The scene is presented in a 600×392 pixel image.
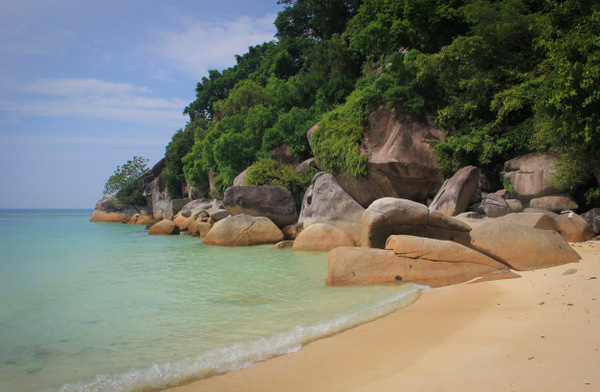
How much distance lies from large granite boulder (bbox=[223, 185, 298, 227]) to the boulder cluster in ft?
0.14

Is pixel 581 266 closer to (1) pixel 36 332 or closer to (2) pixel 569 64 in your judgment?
(2) pixel 569 64

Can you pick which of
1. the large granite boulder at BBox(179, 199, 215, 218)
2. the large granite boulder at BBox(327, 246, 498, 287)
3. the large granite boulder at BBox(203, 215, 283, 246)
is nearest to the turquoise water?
the large granite boulder at BBox(327, 246, 498, 287)

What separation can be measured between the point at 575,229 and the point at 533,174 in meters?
2.73

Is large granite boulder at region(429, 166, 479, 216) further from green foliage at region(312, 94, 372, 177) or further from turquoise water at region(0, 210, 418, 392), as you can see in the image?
turquoise water at region(0, 210, 418, 392)

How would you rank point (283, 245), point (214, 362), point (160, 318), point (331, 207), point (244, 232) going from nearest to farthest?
point (214, 362)
point (160, 318)
point (283, 245)
point (244, 232)
point (331, 207)

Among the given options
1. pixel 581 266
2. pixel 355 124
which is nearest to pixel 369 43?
pixel 355 124

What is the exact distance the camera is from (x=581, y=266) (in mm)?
6703

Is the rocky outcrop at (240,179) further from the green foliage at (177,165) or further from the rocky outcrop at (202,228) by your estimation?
the green foliage at (177,165)

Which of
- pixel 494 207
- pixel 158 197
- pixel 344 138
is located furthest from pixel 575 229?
pixel 158 197

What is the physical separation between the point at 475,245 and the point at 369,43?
13668 mm

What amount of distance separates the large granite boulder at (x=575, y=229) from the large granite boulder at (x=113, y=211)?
1398 inches

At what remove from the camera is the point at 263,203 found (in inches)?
634

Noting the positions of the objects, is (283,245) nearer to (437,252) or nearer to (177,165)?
(437,252)

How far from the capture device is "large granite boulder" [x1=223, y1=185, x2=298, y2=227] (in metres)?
16.1
